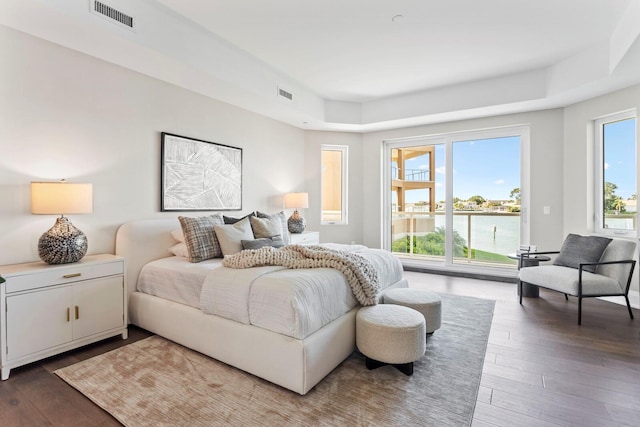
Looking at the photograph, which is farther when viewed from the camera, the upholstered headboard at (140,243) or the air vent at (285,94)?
the air vent at (285,94)

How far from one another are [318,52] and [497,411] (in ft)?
12.0

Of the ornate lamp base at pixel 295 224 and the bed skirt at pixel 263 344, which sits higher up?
the ornate lamp base at pixel 295 224

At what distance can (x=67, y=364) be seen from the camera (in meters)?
2.38

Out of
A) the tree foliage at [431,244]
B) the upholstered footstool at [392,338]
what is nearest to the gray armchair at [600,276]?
the tree foliage at [431,244]

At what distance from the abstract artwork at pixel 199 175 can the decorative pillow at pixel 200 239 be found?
648mm

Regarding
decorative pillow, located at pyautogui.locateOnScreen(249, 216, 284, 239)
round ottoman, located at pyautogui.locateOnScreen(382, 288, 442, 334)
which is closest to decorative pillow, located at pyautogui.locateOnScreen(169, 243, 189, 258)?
decorative pillow, located at pyautogui.locateOnScreen(249, 216, 284, 239)

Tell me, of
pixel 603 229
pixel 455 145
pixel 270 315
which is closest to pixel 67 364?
pixel 270 315

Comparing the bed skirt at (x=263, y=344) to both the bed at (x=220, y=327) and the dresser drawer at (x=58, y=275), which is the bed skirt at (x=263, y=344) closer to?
the bed at (x=220, y=327)

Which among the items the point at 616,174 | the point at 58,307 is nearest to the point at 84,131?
the point at 58,307

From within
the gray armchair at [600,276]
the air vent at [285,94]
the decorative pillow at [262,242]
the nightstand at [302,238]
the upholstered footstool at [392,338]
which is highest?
the air vent at [285,94]

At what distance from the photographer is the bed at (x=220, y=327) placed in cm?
197

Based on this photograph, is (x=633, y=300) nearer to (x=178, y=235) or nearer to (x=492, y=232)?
(x=492, y=232)

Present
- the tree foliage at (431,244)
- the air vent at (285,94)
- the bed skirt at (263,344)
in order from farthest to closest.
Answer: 1. the tree foliage at (431,244)
2. the air vent at (285,94)
3. the bed skirt at (263,344)

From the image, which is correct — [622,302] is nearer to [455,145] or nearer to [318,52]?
[455,145]
